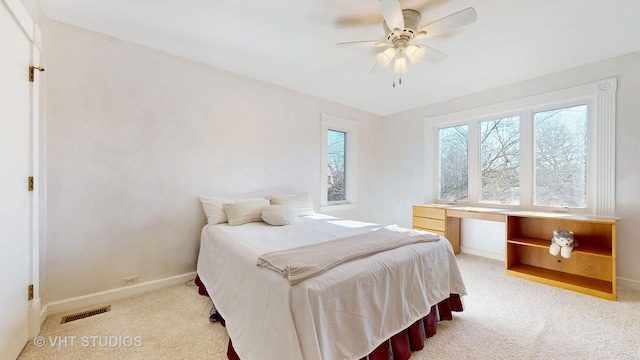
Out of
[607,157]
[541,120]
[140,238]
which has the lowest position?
[140,238]

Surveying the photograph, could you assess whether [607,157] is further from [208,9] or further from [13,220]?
[13,220]

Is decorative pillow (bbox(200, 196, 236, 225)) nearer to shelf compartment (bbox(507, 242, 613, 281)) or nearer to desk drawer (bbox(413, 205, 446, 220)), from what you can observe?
desk drawer (bbox(413, 205, 446, 220))

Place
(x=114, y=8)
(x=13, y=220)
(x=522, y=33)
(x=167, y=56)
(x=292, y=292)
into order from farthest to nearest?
(x=167, y=56), (x=522, y=33), (x=114, y=8), (x=13, y=220), (x=292, y=292)

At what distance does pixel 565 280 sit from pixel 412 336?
2.26 metres

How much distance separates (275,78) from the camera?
3.25m

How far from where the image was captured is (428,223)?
371cm

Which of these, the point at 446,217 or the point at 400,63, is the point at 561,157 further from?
the point at 400,63

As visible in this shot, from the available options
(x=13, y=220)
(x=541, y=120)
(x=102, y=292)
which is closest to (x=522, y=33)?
(x=541, y=120)

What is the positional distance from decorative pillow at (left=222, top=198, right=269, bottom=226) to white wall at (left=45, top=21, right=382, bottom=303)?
438mm

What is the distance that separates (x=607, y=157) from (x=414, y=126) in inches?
92.6

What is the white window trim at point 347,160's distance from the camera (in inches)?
157

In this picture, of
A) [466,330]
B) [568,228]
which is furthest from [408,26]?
[568,228]

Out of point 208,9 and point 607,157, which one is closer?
point 208,9

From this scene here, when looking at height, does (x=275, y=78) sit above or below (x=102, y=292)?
above
